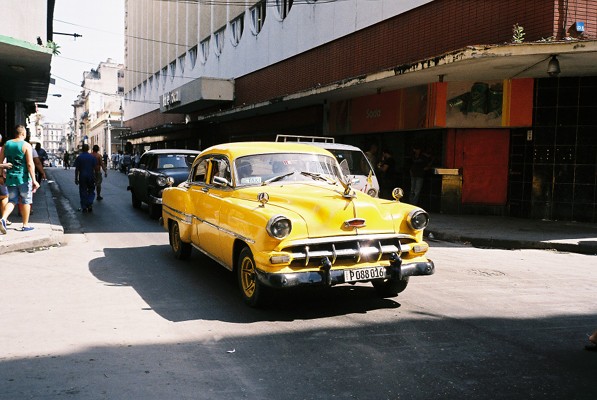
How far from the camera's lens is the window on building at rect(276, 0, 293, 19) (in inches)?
969

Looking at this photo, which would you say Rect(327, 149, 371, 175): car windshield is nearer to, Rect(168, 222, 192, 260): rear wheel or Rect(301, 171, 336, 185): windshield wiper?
Rect(168, 222, 192, 260): rear wheel

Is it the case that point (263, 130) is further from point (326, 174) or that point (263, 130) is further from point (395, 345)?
point (395, 345)

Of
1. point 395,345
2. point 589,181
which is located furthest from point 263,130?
point 395,345

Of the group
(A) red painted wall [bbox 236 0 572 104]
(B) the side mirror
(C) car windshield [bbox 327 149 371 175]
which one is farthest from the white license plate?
(A) red painted wall [bbox 236 0 572 104]

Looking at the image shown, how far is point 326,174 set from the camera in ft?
22.9

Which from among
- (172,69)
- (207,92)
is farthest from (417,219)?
(172,69)

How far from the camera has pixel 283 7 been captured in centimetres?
2514

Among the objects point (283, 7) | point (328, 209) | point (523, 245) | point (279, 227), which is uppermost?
point (283, 7)

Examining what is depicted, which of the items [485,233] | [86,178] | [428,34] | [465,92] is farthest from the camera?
[428,34]

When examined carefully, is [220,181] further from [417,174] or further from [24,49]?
[417,174]

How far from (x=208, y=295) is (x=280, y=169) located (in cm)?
176

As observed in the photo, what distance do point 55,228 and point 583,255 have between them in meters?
10.1

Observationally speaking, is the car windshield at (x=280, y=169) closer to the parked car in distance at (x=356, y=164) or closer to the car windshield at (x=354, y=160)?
the parked car in distance at (x=356, y=164)

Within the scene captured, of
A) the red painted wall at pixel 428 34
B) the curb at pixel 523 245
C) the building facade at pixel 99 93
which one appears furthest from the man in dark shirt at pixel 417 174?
the building facade at pixel 99 93
